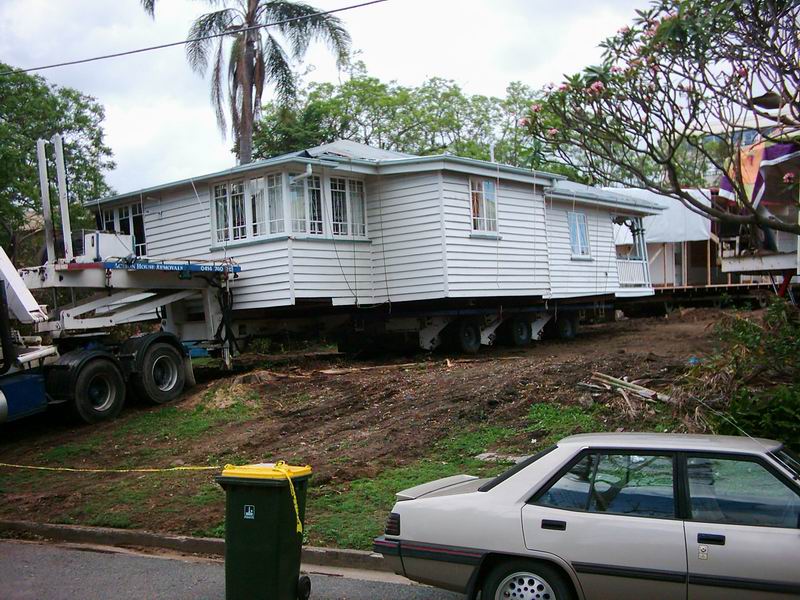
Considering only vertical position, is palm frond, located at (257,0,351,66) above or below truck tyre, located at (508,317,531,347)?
above

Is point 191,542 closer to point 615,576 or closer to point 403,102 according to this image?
point 615,576

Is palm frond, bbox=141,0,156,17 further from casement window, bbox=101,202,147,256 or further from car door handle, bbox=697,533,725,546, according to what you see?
car door handle, bbox=697,533,725,546

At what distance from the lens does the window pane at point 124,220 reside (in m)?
19.7

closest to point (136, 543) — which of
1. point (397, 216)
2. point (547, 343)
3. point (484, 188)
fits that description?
point (397, 216)

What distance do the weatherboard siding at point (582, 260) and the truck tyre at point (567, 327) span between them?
134 cm

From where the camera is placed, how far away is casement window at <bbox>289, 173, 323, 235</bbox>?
16484 mm

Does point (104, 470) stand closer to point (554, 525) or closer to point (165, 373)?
point (165, 373)

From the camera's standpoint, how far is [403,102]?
40281 mm

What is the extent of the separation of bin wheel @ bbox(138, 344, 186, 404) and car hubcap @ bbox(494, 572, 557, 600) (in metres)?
9.80

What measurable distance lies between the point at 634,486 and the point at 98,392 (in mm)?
10173

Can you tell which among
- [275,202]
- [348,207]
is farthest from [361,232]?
[275,202]

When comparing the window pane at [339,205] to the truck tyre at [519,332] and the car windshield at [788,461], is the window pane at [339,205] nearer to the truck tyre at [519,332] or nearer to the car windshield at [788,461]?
the truck tyre at [519,332]

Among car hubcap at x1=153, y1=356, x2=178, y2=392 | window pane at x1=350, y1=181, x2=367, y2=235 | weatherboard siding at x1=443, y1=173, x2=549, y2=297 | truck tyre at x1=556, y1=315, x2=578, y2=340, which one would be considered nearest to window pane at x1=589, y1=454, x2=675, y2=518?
car hubcap at x1=153, y1=356, x2=178, y2=392

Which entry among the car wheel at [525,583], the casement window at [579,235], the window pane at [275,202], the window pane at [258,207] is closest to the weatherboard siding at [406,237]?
the window pane at [275,202]
